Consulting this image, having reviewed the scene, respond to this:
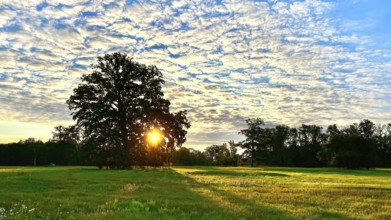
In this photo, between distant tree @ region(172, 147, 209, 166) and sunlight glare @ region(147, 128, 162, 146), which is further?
distant tree @ region(172, 147, 209, 166)

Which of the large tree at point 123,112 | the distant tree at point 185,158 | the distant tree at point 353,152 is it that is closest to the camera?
the large tree at point 123,112

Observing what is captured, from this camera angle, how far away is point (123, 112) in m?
58.7

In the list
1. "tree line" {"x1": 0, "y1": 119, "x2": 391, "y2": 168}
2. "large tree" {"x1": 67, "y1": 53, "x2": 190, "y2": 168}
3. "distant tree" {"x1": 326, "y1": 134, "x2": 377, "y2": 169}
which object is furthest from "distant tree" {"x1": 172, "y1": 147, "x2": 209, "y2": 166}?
"large tree" {"x1": 67, "y1": 53, "x2": 190, "y2": 168}

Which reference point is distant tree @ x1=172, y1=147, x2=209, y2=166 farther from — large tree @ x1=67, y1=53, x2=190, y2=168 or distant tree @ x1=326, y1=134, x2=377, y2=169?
large tree @ x1=67, y1=53, x2=190, y2=168

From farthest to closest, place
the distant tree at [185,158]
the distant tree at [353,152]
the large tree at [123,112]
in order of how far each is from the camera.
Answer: the distant tree at [185,158] → the distant tree at [353,152] → the large tree at [123,112]

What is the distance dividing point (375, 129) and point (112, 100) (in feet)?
416

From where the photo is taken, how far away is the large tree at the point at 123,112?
56.5m

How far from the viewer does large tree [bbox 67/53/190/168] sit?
185 feet

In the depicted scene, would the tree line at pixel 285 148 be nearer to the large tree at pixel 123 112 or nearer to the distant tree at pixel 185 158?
the distant tree at pixel 185 158

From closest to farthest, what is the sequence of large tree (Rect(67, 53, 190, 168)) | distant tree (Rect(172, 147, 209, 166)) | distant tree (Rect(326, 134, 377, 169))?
large tree (Rect(67, 53, 190, 168)) → distant tree (Rect(326, 134, 377, 169)) → distant tree (Rect(172, 147, 209, 166))

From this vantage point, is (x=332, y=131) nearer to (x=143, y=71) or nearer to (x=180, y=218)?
(x=143, y=71)

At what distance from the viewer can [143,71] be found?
6103 cm

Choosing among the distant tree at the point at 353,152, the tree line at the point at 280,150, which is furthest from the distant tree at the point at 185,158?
the distant tree at the point at 353,152

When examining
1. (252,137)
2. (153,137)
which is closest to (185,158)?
(252,137)
